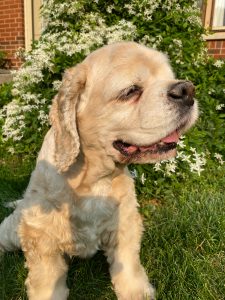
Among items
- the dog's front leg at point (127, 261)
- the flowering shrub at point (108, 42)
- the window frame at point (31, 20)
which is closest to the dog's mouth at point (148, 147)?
the dog's front leg at point (127, 261)

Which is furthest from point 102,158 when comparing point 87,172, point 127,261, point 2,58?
point 2,58

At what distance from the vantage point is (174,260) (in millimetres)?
2619

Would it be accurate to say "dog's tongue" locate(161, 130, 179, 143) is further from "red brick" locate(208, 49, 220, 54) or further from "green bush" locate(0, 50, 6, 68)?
"green bush" locate(0, 50, 6, 68)

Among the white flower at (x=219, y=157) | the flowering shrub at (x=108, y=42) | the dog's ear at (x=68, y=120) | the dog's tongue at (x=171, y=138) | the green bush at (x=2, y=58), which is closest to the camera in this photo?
the dog's tongue at (x=171, y=138)

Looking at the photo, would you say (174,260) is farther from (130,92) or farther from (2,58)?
(2,58)

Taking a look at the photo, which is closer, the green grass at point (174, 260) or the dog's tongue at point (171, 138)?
the dog's tongue at point (171, 138)

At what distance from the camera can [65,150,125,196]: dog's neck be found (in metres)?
2.33

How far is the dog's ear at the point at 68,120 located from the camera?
7.24 ft

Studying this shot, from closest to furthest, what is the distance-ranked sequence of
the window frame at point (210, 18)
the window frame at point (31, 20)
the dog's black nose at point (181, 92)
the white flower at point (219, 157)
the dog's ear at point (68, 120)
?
the dog's black nose at point (181, 92) → the dog's ear at point (68, 120) → the white flower at point (219, 157) → the window frame at point (210, 18) → the window frame at point (31, 20)

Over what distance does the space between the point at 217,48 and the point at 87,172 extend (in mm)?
5261

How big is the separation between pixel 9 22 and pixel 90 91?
755cm

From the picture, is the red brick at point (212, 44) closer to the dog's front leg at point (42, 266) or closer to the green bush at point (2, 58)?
the green bush at point (2, 58)

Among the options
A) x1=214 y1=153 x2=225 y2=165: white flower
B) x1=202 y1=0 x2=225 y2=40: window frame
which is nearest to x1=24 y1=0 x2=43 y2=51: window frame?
x1=202 y1=0 x2=225 y2=40: window frame

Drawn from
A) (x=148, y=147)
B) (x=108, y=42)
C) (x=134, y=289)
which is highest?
(x=108, y=42)
